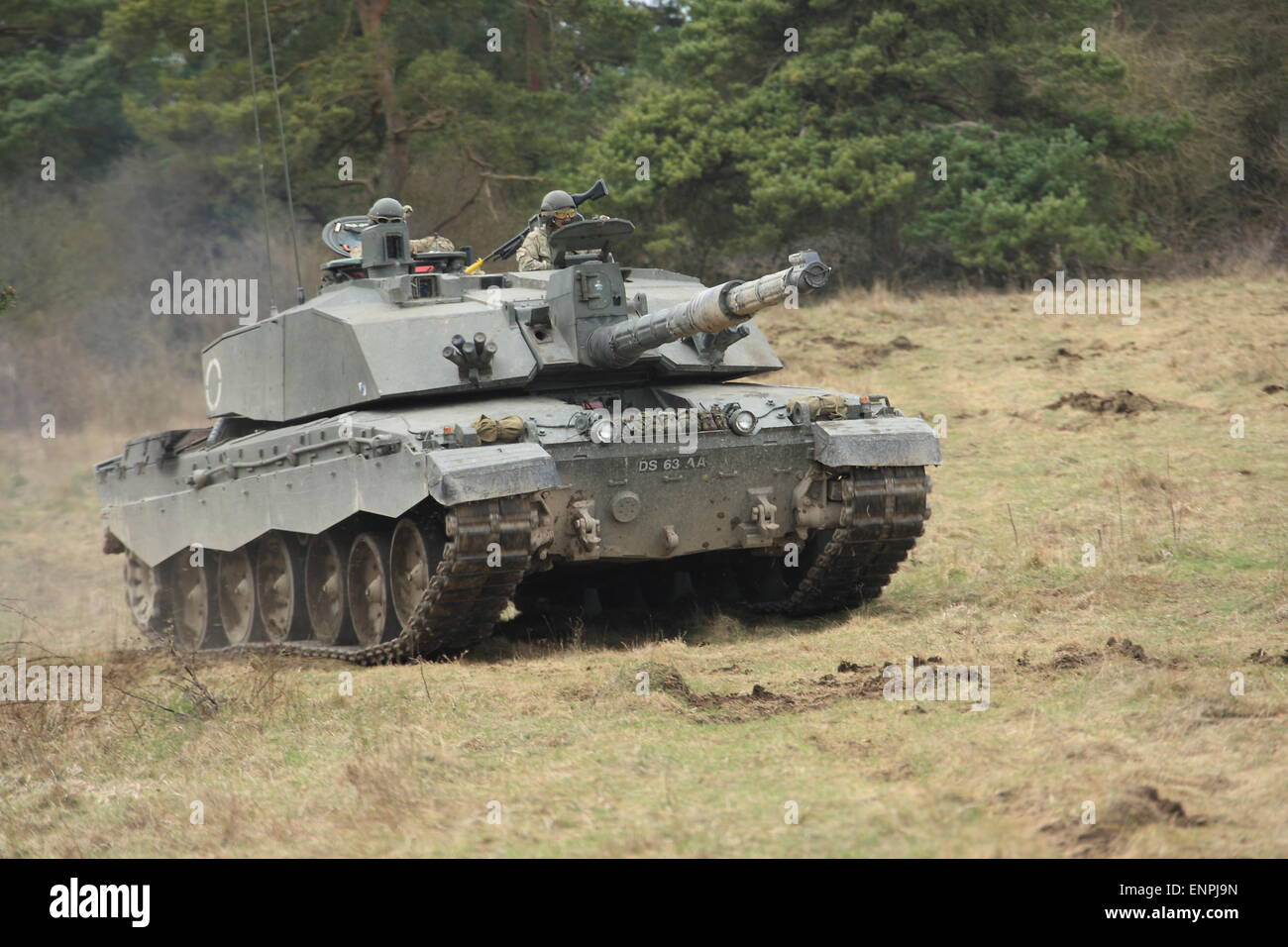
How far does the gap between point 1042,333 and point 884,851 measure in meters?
17.5

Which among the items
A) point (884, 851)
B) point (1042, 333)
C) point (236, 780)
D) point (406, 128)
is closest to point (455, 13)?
point (406, 128)

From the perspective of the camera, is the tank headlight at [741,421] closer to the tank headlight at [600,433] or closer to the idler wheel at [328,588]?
the tank headlight at [600,433]

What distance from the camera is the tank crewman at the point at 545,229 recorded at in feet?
44.6

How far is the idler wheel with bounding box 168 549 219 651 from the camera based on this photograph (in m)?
14.4

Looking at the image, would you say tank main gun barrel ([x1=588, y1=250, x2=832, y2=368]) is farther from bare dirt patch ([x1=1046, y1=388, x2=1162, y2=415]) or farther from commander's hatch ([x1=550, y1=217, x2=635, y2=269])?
bare dirt patch ([x1=1046, y1=388, x2=1162, y2=415])

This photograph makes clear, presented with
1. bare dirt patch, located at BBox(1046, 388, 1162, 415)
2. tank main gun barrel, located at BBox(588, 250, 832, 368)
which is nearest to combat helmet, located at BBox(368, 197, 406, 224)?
tank main gun barrel, located at BBox(588, 250, 832, 368)

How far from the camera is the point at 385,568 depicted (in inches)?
456

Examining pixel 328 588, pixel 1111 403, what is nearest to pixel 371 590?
pixel 328 588

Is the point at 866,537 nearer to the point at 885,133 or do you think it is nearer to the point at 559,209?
the point at 559,209

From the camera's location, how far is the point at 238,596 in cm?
1406

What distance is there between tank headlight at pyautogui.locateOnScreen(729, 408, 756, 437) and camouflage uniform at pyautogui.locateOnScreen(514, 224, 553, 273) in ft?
9.99

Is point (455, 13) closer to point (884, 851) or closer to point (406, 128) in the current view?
point (406, 128)

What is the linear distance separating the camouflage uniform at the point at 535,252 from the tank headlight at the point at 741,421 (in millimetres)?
3045

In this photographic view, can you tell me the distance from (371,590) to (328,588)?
73 cm
